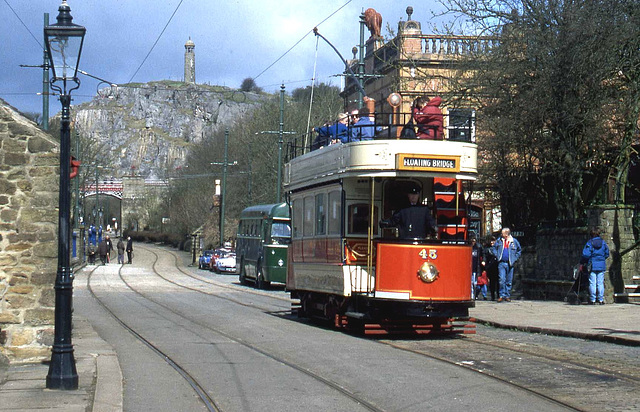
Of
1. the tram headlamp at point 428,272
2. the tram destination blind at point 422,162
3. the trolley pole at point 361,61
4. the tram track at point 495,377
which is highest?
the trolley pole at point 361,61

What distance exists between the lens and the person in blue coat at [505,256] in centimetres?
2289

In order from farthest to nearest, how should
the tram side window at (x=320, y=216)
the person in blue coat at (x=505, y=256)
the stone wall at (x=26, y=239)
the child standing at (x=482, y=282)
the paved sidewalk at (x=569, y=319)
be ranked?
1. the child standing at (x=482, y=282)
2. the person in blue coat at (x=505, y=256)
3. the tram side window at (x=320, y=216)
4. the paved sidewalk at (x=569, y=319)
5. the stone wall at (x=26, y=239)

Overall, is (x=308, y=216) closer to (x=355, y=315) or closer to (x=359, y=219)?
(x=359, y=219)

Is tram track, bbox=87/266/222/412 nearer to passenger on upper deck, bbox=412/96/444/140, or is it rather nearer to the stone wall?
the stone wall

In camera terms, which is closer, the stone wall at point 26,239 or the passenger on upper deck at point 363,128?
the stone wall at point 26,239

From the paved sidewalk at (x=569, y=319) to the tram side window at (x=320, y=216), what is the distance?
12.0 ft

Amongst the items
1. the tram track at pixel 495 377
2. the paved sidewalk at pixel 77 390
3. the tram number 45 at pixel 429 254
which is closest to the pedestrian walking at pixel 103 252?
the tram track at pixel 495 377

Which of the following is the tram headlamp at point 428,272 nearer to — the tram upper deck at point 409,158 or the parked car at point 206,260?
the tram upper deck at point 409,158

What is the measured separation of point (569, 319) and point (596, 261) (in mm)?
3002

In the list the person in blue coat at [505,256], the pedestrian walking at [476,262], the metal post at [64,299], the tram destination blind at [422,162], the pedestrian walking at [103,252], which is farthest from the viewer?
the pedestrian walking at [103,252]

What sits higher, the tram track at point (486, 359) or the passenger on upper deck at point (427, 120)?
the passenger on upper deck at point (427, 120)

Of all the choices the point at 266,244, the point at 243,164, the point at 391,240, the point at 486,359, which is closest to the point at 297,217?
the point at 391,240

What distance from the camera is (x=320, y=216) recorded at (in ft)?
57.2

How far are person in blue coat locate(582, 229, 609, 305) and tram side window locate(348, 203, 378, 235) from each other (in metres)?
6.43
